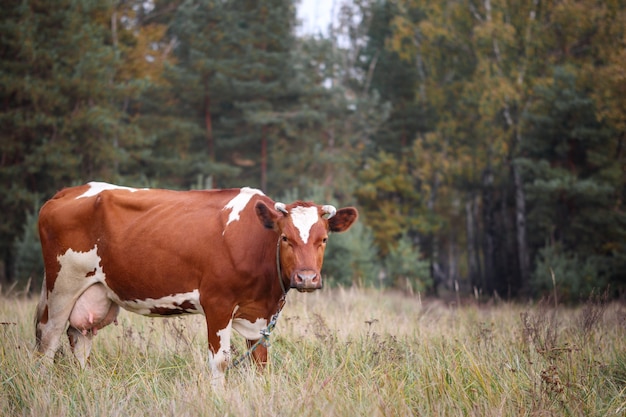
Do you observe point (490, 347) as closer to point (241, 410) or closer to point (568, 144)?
point (241, 410)

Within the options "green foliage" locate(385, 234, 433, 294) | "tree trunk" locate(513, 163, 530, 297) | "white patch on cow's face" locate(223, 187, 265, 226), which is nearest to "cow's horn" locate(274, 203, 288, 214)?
"white patch on cow's face" locate(223, 187, 265, 226)

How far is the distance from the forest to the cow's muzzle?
967cm

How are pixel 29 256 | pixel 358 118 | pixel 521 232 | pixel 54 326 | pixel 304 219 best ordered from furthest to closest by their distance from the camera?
1. pixel 358 118
2. pixel 521 232
3. pixel 29 256
4. pixel 54 326
5. pixel 304 219

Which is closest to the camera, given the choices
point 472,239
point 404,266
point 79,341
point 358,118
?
point 79,341

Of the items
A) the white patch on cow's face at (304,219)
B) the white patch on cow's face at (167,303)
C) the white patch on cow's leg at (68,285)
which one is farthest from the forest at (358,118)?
the white patch on cow's leg at (68,285)

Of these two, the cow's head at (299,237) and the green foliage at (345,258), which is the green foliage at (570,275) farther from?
the cow's head at (299,237)

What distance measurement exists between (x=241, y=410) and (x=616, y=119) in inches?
719

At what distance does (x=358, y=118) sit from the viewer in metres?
27.4

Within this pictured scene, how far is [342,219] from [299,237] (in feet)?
→ 2.27

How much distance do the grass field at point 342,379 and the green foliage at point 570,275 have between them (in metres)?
11.3

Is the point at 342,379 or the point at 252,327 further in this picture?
the point at 252,327

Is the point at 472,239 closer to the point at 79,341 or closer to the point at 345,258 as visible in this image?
the point at 345,258

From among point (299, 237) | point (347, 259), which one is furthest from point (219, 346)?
point (347, 259)

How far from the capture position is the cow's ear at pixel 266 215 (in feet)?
15.8
